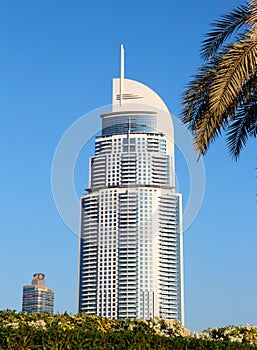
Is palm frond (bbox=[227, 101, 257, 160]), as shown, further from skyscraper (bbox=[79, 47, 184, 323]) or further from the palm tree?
skyscraper (bbox=[79, 47, 184, 323])

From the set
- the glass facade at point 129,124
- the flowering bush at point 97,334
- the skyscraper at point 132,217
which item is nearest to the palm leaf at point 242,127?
the flowering bush at point 97,334

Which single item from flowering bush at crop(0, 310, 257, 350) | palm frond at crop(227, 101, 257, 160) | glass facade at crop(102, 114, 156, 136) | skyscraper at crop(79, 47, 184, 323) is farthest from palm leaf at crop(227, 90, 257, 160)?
glass facade at crop(102, 114, 156, 136)

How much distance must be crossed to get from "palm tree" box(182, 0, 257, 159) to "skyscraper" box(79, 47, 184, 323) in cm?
9390

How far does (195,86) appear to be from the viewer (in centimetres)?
1343

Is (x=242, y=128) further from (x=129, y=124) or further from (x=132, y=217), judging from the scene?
(x=132, y=217)

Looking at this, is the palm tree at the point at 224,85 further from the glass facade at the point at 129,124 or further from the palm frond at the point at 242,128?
the glass facade at the point at 129,124

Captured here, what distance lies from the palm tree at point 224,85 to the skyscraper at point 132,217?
93902mm

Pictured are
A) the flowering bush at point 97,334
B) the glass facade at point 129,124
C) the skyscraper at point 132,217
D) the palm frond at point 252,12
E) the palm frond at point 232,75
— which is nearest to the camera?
the flowering bush at point 97,334

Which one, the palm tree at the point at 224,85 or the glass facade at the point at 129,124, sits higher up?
the glass facade at the point at 129,124

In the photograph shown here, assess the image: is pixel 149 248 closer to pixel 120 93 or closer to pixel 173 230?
pixel 173 230

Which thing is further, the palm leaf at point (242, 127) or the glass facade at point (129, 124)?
the glass facade at point (129, 124)

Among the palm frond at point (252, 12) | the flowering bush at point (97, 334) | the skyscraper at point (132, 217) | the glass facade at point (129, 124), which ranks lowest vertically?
the flowering bush at point (97, 334)

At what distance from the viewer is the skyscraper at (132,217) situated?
379 ft

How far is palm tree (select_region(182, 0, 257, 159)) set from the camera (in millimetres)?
11922
